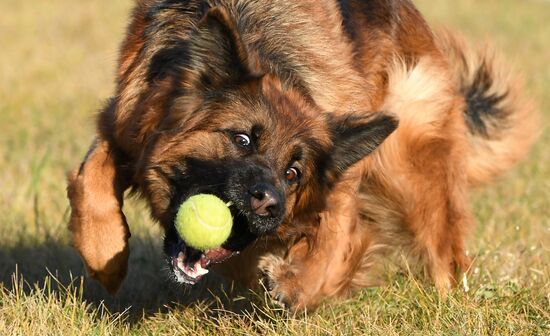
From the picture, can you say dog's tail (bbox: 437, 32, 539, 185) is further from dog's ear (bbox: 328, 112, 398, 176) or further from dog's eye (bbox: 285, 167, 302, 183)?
dog's eye (bbox: 285, 167, 302, 183)

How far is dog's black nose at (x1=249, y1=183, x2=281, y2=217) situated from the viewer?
4.09 metres

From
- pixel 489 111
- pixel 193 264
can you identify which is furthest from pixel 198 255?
pixel 489 111

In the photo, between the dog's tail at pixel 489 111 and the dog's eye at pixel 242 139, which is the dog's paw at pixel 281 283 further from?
the dog's tail at pixel 489 111

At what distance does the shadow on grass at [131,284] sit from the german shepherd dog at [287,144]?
10.8 inches

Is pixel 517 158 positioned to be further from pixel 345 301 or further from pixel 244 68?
pixel 244 68

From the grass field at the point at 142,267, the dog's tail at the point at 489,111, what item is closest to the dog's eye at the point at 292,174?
the grass field at the point at 142,267

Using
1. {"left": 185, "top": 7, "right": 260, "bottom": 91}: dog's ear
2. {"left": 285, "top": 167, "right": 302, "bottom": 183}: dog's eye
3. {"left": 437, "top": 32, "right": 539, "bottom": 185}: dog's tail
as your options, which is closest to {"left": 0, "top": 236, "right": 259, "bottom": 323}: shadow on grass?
{"left": 285, "top": 167, "right": 302, "bottom": 183}: dog's eye

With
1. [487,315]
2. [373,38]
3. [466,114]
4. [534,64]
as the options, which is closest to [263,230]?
[487,315]

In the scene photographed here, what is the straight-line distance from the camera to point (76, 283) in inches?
221

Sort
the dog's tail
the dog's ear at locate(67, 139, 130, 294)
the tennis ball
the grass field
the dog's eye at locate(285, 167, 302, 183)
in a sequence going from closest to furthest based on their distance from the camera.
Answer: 1. the tennis ball
2. the dog's eye at locate(285, 167, 302, 183)
3. the grass field
4. the dog's ear at locate(67, 139, 130, 294)
5. the dog's tail

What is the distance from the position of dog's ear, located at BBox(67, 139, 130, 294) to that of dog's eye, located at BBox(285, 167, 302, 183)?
3.12 feet

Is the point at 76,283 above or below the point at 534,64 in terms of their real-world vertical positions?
above

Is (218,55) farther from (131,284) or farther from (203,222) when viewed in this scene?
(131,284)

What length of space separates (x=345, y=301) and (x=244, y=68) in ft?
5.39
